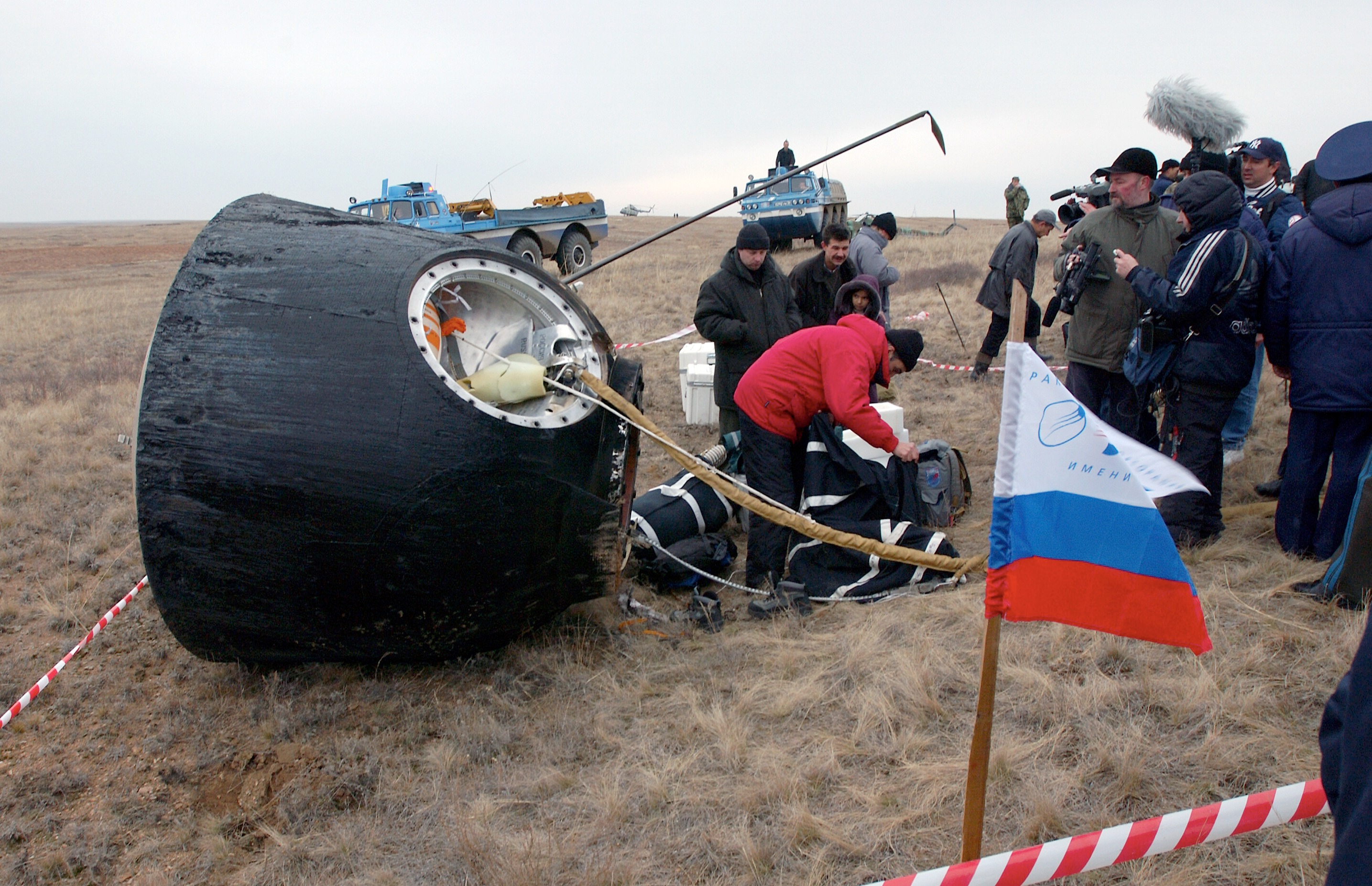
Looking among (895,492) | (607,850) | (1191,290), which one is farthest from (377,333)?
(1191,290)

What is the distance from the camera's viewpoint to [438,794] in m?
2.88

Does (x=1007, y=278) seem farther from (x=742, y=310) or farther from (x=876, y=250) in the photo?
(x=742, y=310)

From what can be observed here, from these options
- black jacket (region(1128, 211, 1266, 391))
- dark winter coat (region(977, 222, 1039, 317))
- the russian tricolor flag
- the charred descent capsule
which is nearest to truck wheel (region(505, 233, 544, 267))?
dark winter coat (region(977, 222, 1039, 317))

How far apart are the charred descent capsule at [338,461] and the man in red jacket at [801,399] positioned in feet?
3.77

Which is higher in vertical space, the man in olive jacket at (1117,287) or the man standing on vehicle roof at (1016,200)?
the man standing on vehicle roof at (1016,200)

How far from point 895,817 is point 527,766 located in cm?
126

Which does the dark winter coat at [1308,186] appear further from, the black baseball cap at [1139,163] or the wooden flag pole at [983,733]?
the wooden flag pole at [983,733]

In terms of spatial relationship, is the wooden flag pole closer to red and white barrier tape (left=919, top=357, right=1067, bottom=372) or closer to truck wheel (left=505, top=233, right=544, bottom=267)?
red and white barrier tape (left=919, top=357, right=1067, bottom=372)

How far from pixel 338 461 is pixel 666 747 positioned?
1.45m

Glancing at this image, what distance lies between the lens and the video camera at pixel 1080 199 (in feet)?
16.9

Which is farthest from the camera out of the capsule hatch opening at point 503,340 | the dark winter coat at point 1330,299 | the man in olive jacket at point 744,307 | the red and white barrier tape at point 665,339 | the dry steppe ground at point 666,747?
the red and white barrier tape at point 665,339

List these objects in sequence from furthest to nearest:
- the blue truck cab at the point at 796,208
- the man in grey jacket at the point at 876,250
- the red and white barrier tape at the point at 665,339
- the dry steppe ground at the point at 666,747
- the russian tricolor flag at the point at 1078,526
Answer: the blue truck cab at the point at 796,208
the red and white barrier tape at the point at 665,339
the man in grey jacket at the point at 876,250
the dry steppe ground at the point at 666,747
the russian tricolor flag at the point at 1078,526

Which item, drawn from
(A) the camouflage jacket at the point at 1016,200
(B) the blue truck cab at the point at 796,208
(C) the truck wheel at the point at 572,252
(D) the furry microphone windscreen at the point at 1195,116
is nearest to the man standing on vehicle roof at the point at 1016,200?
(A) the camouflage jacket at the point at 1016,200

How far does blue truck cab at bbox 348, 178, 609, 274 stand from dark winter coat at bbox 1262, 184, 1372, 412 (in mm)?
11702
